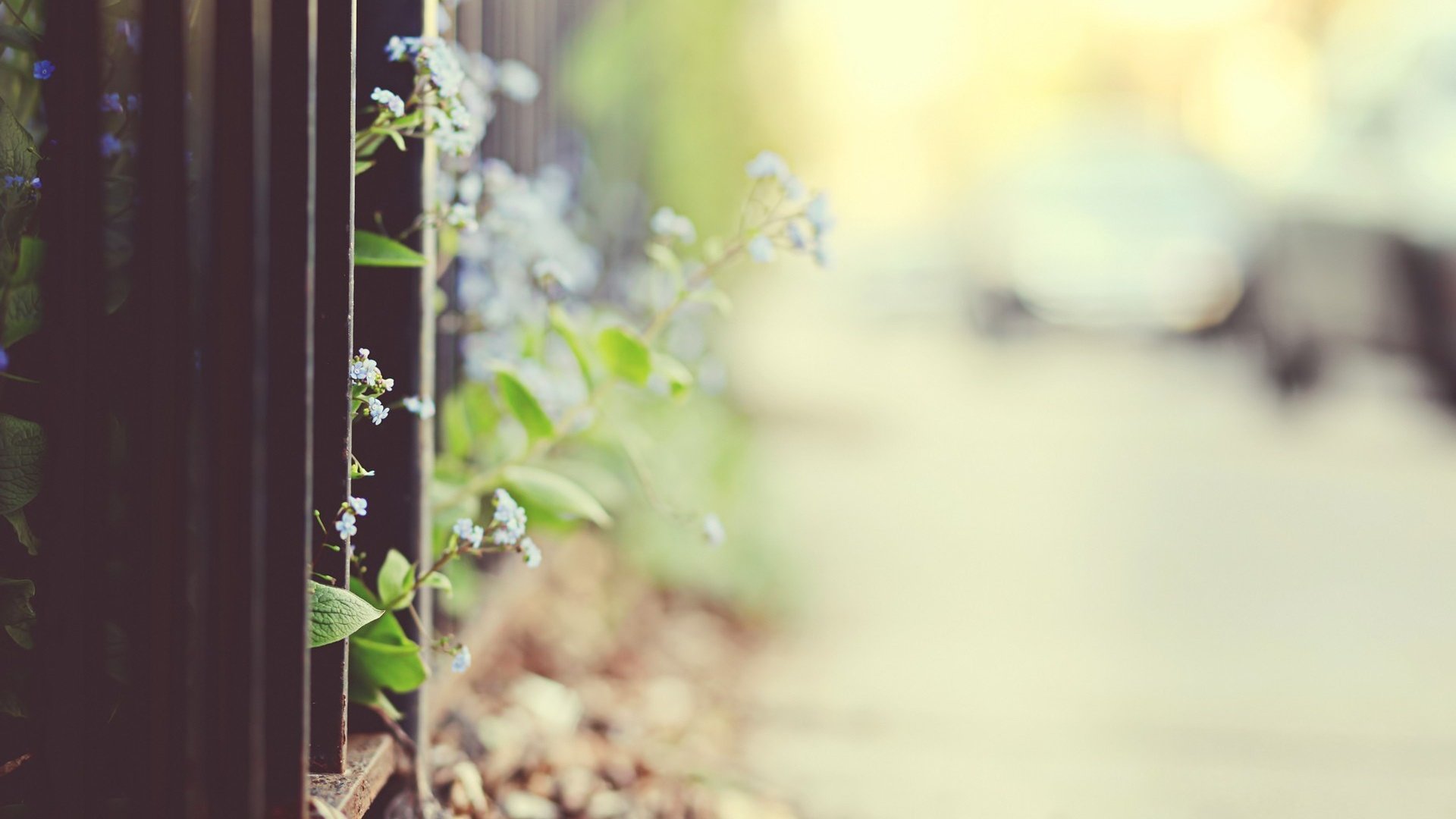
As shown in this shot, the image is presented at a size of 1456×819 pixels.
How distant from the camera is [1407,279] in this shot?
6.61 m

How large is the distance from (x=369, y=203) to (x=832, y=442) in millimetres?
4495

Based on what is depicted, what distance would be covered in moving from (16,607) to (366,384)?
1.27 feet

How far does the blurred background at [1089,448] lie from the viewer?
2.46 m

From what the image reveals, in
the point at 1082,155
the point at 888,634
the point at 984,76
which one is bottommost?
the point at 888,634

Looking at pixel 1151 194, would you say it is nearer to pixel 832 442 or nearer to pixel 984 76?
pixel 832 442

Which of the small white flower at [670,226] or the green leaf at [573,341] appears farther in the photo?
the small white flower at [670,226]

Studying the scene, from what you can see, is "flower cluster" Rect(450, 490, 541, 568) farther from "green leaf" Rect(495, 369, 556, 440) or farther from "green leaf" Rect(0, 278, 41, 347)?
"green leaf" Rect(0, 278, 41, 347)

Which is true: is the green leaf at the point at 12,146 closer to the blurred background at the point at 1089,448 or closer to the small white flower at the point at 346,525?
the small white flower at the point at 346,525

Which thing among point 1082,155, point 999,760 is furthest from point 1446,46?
point 999,760

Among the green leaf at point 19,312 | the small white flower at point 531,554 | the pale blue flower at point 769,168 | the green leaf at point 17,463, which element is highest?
the pale blue flower at point 769,168

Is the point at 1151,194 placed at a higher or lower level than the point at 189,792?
higher

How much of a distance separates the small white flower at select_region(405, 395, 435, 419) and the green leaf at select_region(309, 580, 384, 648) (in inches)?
11.0

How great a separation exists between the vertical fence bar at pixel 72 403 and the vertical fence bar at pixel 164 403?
5cm

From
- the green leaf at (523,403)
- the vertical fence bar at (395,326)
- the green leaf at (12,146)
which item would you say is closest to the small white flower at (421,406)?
the vertical fence bar at (395,326)
